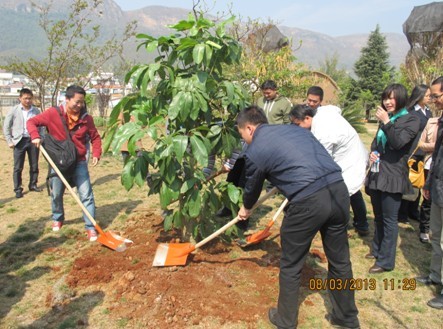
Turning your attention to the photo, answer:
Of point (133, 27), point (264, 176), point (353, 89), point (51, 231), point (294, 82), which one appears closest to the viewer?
point (264, 176)

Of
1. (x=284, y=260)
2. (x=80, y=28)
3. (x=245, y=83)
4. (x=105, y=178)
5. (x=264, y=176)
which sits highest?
(x=80, y=28)

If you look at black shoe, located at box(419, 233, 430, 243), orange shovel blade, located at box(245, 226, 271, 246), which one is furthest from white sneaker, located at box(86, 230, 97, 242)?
black shoe, located at box(419, 233, 430, 243)

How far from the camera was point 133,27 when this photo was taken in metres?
11.0

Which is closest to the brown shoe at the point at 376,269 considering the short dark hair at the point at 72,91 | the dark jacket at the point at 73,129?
the dark jacket at the point at 73,129

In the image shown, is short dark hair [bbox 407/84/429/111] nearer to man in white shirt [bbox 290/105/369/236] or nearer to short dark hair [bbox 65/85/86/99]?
man in white shirt [bbox 290/105/369/236]

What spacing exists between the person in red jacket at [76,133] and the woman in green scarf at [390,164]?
3.00m

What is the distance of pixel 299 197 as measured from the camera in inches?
91.7

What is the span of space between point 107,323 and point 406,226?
153 inches

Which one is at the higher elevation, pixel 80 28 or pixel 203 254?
pixel 80 28

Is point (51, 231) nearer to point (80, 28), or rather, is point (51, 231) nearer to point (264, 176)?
point (264, 176)

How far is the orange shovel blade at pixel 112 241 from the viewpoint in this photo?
12.3 ft

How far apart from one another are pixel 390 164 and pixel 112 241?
2.90 metres

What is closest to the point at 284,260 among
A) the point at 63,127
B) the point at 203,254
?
the point at 203,254

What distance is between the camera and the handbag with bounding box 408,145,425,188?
4.09 meters
